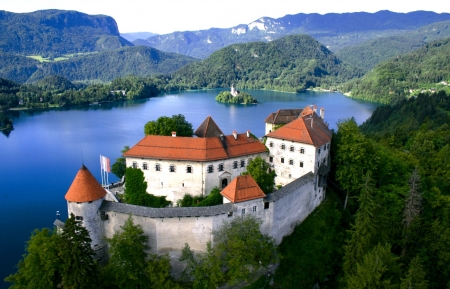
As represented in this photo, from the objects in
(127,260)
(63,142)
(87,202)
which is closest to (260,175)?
(127,260)

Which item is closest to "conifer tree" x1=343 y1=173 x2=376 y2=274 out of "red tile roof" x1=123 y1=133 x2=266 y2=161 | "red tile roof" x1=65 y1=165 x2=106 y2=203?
"red tile roof" x1=123 y1=133 x2=266 y2=161

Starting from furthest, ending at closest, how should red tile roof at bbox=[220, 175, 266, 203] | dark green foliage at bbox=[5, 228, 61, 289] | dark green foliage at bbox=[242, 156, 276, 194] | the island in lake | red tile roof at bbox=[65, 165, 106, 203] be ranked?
the island in lake, dark green foliage at bbox=[242, 156, 276, 194], red tile roof at bbox=[65, 165, 106, 203], red tile roof at bbox=[220, 175, 266, 203], dark green foliage at bbox=[5, 228, 61, 289]

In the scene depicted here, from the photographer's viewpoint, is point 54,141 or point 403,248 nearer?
point 403,248

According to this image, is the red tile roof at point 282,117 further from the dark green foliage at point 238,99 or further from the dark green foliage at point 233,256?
the dark green foliage at point 238,99

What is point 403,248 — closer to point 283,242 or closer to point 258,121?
point 283,242

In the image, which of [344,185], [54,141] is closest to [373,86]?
[54,141]

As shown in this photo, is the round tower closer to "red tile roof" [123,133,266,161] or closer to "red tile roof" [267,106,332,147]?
"red tile roof" [123,133,266,161]
